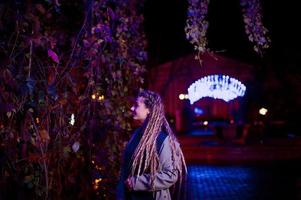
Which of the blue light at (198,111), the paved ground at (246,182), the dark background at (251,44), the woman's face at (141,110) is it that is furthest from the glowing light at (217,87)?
the woman's face at (141,110)

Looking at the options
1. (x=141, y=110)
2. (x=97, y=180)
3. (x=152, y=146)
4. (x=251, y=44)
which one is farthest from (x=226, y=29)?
(x=152, y=146)

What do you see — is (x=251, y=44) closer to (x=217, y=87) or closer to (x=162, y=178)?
(x=217, y=87)

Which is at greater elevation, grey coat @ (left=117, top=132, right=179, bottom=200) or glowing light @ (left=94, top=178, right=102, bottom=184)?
grey coat @ (left=117, top=132, right=179, bottom=200)

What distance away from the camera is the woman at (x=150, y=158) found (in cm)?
388

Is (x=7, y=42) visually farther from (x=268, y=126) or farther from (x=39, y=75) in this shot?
(x=268, y=126)

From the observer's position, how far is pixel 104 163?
5.37 meters

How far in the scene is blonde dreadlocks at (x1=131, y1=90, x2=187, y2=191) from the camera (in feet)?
12.9

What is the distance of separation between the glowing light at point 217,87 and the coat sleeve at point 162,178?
73.5 ft

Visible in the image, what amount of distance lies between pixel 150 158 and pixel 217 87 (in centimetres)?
2327

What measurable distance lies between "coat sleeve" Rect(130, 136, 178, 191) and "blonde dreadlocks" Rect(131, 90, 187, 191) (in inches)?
1.3

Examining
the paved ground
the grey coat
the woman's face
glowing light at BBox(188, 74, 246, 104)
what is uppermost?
glowing light at BBox(188, 74, 246, 104)

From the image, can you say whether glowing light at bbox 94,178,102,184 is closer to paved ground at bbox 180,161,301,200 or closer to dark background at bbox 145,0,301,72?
paved ground at bbox 180,161,301,200

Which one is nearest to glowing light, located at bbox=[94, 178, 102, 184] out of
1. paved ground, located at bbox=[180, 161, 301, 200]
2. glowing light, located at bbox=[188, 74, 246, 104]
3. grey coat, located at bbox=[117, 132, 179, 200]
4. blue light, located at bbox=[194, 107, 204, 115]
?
grey coat, located at bbox=[117, 132, 179, 200]

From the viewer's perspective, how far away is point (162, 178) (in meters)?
3.87
